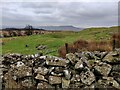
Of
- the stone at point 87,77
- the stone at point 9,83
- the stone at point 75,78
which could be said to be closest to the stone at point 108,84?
the stone at point 87,77

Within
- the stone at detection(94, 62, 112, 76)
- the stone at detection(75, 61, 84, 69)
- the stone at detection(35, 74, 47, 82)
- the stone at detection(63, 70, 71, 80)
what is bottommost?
the stone at detection(35, 74, 47, 82)

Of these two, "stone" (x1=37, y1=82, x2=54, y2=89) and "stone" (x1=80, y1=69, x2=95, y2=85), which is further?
"stone" (x1=37, y1=82, x2=54, y2=89)

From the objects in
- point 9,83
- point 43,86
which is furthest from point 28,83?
point 9,83

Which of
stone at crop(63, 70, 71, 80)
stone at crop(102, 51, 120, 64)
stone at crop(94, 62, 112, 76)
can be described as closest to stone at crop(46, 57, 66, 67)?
stone at crop(63, 70, 71, 80)

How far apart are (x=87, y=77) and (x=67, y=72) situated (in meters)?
1.01

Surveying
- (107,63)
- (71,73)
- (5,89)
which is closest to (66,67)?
(71,73)

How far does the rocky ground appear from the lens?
13797 millimetres

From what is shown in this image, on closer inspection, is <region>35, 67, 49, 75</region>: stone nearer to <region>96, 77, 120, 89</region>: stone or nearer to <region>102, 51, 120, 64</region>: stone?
<region>96, 77, 120, 89</region>: stone

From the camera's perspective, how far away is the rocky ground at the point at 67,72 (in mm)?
13797

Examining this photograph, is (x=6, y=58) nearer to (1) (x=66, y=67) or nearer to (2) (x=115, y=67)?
(1) (x=66, y=67)

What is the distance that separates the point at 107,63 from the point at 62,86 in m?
2.57

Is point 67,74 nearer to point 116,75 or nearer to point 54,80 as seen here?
point 54,80

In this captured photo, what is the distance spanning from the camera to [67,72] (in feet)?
46.3

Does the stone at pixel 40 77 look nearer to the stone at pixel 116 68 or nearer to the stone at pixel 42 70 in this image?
the stone at pixel 42 70
